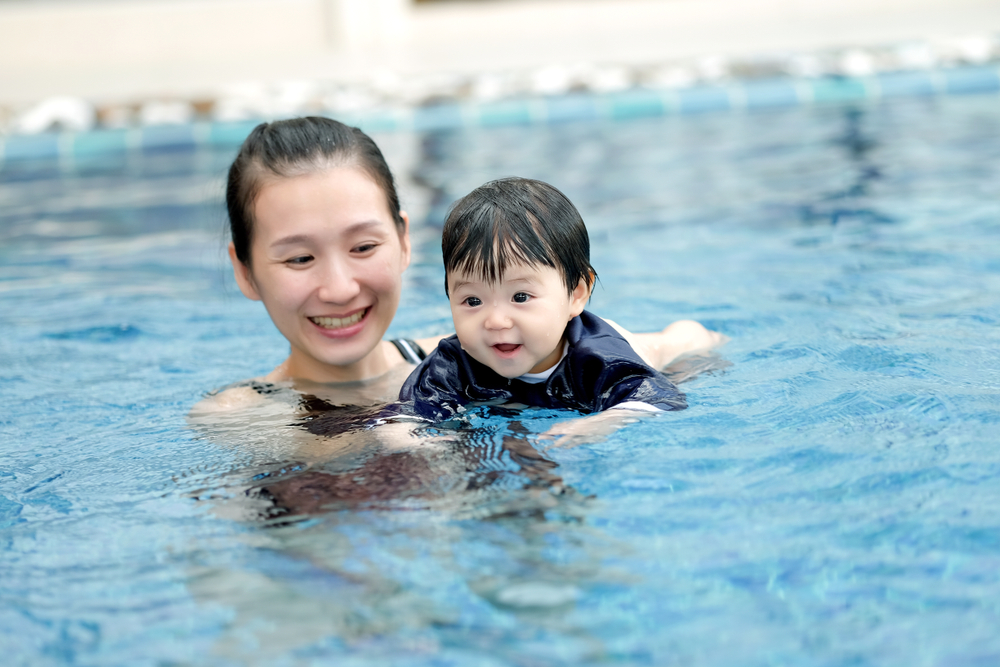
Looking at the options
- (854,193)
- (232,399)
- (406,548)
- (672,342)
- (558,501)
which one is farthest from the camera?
(854,193)

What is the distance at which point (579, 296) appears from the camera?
287 cm

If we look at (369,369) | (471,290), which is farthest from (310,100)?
(471,290)

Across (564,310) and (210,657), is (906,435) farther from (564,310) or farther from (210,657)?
(210,657)

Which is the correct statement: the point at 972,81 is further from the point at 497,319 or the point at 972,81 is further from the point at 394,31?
the point at 497,319

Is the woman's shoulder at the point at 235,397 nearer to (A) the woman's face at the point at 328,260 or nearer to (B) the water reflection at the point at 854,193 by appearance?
(A) the woman's face at the point at 328,260

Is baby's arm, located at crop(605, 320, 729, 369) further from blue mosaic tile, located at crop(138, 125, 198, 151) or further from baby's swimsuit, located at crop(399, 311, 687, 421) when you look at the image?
blue mosaic tile, located at crop(138, 125, 198, 151)

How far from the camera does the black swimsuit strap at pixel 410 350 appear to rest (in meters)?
3.53

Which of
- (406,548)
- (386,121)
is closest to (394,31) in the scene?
(386,121)

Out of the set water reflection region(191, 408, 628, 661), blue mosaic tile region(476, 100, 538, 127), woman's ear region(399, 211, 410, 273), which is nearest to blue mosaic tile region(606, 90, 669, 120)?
blue mosaic tile region(476, 100, 538, 127)

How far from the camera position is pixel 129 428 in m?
3.19

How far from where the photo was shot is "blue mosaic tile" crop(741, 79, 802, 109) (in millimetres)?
8930

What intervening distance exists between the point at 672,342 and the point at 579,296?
0.69 m

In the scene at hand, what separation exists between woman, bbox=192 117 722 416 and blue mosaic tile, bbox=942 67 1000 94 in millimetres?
7281

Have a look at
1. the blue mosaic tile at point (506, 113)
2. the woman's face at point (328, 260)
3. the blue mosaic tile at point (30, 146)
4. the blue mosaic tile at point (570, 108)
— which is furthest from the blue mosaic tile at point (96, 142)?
the woman's face at point (328, 260)
